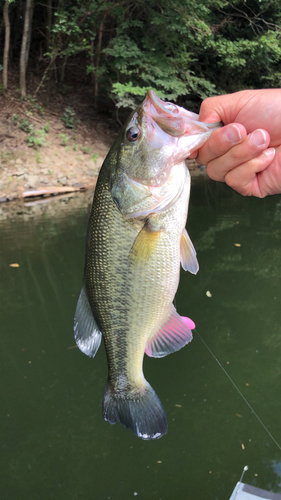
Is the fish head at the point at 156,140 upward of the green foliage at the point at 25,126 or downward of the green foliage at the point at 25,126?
upward

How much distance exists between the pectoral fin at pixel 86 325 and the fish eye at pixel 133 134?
2.35 ft

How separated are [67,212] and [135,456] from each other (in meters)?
5.98

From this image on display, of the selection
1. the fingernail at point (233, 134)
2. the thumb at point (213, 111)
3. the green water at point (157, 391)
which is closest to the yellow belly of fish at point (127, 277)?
the fingernail at point (233, 134)

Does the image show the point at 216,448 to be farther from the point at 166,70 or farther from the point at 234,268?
the point at 166,70

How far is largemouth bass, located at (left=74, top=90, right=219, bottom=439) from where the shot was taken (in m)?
1.63

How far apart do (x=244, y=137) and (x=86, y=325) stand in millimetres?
1141

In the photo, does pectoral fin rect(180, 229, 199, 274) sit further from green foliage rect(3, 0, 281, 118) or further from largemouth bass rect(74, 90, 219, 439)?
green foliage rect(3, 0, 281, 118)

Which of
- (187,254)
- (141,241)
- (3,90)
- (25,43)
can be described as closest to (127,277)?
(141,241)

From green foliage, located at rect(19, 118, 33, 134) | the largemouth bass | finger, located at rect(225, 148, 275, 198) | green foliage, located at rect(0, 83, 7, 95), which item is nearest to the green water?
the largemouth bass

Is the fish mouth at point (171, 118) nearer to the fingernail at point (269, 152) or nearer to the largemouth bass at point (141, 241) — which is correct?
the largemouth bass at point (141, 241)

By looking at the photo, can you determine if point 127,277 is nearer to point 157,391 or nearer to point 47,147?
point 157,391

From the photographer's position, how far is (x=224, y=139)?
172 centimetres

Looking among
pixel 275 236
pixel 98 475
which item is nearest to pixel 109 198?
pixel 98 475

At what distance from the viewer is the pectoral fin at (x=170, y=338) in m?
1.82
